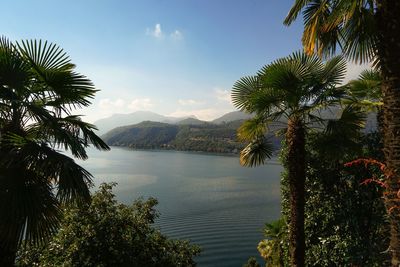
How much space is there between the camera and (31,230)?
4.21 m

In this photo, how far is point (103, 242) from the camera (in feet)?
28.4

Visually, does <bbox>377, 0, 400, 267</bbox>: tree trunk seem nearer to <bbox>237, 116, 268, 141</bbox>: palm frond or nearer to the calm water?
<bbox>237, 116, 268, 141</bbox>: palm frond

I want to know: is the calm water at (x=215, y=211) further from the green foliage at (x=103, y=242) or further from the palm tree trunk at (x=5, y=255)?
the palm tree trunk at (x=5, y=255)

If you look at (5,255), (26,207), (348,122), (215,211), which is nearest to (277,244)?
(348,122)

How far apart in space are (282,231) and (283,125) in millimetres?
6528

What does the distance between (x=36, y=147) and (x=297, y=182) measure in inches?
234

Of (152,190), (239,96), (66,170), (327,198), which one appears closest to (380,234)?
(327,198)

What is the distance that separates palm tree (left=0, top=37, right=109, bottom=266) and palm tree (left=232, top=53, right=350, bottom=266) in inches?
172

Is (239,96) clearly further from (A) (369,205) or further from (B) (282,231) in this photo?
(B) (282,231)

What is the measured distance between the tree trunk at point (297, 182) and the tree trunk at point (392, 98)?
3677 millimetres

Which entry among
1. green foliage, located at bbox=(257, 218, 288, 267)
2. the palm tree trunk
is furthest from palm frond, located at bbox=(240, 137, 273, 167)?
the palm tree trunk

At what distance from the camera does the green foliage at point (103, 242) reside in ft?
27.3

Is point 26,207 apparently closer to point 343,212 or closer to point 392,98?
point 392,98

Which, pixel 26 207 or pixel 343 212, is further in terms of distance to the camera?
pixel 343 212
